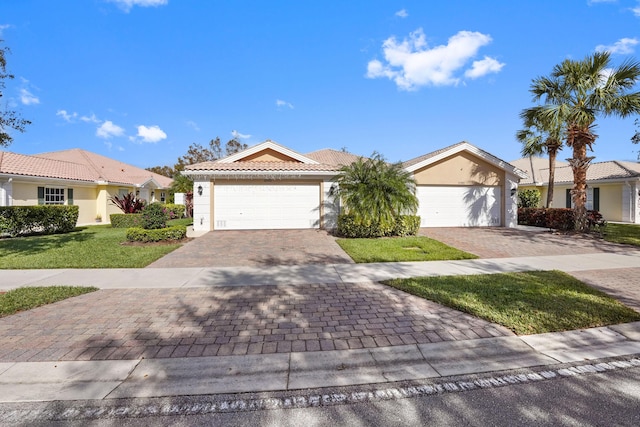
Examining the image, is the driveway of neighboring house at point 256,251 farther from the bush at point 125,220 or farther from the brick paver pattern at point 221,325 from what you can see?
the bush at point 125,220

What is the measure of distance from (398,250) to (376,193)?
2818 mm

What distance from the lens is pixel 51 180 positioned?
16172mm

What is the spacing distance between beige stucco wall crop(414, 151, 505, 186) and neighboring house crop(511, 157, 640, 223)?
840 cm

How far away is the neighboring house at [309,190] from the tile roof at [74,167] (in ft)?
31.3

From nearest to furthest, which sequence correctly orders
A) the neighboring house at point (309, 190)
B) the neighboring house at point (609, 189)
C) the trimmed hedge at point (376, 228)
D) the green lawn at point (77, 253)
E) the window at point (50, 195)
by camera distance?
the green lawn at point (77, 253)
the trimmed hedge at point (376, 228)
the neighboring house at point (309, 190)
the window at point (50, 195)
the neighboring house at point (609, 189)

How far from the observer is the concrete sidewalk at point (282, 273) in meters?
6.06

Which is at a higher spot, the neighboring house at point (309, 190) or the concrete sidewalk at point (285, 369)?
the neighboring house at point (309, 190)

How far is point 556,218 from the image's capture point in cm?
1426

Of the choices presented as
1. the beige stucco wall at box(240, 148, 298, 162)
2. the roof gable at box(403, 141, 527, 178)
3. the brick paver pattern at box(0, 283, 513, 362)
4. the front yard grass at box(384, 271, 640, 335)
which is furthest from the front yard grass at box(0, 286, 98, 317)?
the roof gable at box(403, 141, 527, 178)

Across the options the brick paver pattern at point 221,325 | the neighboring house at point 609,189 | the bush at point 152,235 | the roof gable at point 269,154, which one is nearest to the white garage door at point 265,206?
the roof gable at point 269,154

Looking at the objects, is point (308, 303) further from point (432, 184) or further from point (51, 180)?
point (51, 180)

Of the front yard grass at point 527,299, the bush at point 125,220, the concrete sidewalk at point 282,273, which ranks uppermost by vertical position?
the bush at point 125,220

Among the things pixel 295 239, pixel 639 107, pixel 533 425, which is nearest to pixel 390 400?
pixel 533 425

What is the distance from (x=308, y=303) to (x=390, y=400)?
240cm
